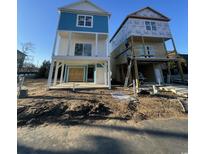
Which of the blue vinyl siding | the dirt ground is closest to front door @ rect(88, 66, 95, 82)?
the blue vinyl siding

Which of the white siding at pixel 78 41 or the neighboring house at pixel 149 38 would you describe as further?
the neighboring house at pixel 149 38

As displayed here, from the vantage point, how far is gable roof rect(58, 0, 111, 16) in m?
11.1

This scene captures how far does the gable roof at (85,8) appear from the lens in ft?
36.6

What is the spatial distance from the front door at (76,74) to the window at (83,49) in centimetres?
231

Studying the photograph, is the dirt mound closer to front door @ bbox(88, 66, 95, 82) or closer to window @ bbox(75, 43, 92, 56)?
window @ bbox(75, 43, 92, 56)

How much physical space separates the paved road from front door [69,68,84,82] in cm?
1075

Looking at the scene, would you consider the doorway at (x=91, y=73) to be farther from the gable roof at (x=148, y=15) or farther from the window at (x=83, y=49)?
the gable roof at (x=148, y=15)

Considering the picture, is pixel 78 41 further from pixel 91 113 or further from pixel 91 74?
pixel 91 113

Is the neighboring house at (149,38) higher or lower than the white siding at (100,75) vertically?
higher

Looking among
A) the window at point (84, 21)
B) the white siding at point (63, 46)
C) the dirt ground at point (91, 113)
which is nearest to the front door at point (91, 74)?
the white siding at point (63, 46)
